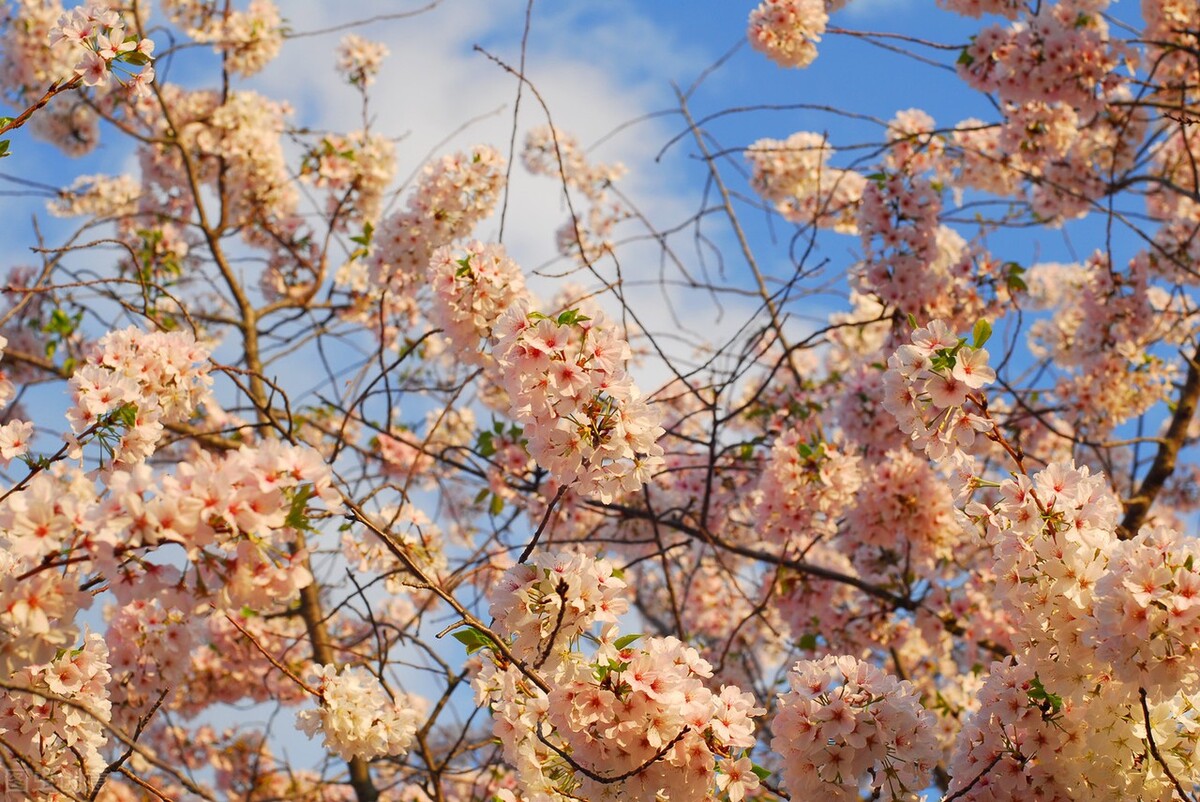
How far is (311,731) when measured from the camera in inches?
116

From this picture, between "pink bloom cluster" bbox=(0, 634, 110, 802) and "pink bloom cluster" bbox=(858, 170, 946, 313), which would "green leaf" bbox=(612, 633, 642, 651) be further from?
"pink bloom cluster" bbox=(858, 170, 946, 313)

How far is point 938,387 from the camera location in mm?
2434

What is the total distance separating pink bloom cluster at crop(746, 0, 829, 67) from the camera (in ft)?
17.3

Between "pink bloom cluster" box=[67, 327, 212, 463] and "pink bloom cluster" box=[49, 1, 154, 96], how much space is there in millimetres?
724

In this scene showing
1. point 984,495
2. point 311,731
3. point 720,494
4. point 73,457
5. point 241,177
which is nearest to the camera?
point 73,457

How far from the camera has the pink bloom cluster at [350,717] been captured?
2930 millimetres

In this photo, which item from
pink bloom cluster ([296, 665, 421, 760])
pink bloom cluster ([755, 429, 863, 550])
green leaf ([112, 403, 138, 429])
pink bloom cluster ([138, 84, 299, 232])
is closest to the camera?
green leaf ([112, 403, 138, 429])

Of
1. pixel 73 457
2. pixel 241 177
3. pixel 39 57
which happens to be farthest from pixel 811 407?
pixel 39 57

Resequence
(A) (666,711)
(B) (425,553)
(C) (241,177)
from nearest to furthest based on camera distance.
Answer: (A) (666,711)
(B) (425,553)
(C) (241,177)

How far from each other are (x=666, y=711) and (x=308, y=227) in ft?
18.7

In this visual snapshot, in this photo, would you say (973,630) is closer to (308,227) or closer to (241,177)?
(308,227)

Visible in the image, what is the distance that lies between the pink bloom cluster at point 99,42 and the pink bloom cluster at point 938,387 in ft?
7.21

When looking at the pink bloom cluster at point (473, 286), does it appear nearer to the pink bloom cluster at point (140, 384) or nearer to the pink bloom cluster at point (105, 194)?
the pink bloom cluster at point (140, 384)

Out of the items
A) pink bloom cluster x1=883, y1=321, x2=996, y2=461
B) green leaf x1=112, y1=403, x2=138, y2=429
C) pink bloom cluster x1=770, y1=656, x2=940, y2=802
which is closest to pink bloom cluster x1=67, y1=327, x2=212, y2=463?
green leaf x1=112, y1=403, x2=138, y2=429
